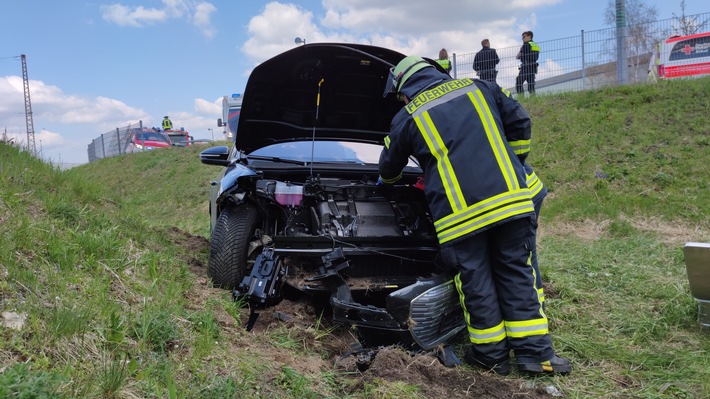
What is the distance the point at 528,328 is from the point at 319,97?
240 cm

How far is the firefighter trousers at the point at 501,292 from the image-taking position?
2.82 m

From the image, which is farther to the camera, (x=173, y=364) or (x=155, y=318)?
(x=155, y=318)

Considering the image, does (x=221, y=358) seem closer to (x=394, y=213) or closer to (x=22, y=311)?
(x=22, y=311)

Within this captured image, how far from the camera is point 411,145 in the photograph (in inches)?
120

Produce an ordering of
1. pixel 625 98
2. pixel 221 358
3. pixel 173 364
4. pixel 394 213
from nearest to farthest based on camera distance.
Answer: pixel 173 364
pixel 221 358
pixel 394 213
pixel 625 98

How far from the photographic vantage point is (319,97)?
4.19m

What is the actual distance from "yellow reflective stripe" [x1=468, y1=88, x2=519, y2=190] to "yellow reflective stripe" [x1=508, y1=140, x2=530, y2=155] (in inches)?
12.7

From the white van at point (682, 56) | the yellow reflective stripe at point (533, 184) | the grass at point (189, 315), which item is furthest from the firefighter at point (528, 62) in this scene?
the yellow reflective stripe at point (533, 184)

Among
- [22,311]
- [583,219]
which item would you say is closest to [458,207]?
[22,311]

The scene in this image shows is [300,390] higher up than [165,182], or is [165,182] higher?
[165,182]

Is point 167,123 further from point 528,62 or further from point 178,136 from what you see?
point 528,62

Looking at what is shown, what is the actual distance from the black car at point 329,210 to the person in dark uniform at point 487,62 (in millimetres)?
7545

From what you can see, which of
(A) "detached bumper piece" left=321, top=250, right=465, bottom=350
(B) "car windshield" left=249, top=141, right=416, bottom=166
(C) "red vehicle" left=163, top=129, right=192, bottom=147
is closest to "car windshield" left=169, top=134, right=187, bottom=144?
(C) "red vehicle" left=163, top=129, right=192, bottom=147

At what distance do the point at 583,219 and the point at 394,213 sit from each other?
442cm
